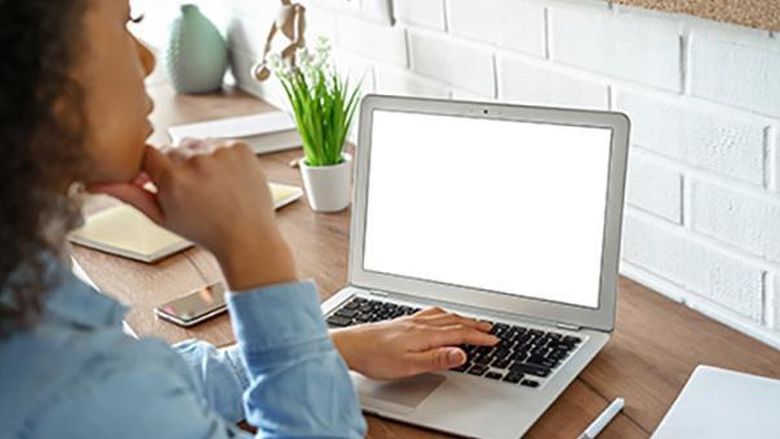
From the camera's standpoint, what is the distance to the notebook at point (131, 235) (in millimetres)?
1527

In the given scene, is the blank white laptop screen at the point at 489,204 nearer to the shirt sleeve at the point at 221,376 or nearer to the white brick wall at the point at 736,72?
the white brick wall at the point at 736,72

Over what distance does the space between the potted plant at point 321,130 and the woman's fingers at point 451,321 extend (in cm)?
50

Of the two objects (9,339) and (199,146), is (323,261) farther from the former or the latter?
(9,339)

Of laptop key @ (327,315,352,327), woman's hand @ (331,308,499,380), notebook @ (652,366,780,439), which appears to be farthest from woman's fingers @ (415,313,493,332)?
notebook @ (652,366,780,439)

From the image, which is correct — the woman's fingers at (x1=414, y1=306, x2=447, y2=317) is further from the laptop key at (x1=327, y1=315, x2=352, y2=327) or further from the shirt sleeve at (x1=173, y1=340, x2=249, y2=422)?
the shirt sleeve at (x1=173, y1=340, x2=249, y2=422)

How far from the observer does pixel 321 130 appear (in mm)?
1608

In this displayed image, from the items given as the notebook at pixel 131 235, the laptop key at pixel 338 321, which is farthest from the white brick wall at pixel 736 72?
the notebook at pixel 131 235

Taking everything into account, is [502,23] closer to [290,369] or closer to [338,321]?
[338,321]

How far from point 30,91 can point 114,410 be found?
0.68 feet

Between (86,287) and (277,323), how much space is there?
6.0 inches

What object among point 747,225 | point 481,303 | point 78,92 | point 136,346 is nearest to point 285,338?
point 136,346

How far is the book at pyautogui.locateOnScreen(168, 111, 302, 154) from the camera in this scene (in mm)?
1920

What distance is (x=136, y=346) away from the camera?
2.43 feet

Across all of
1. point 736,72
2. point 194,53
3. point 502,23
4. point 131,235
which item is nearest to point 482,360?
point 736,72
